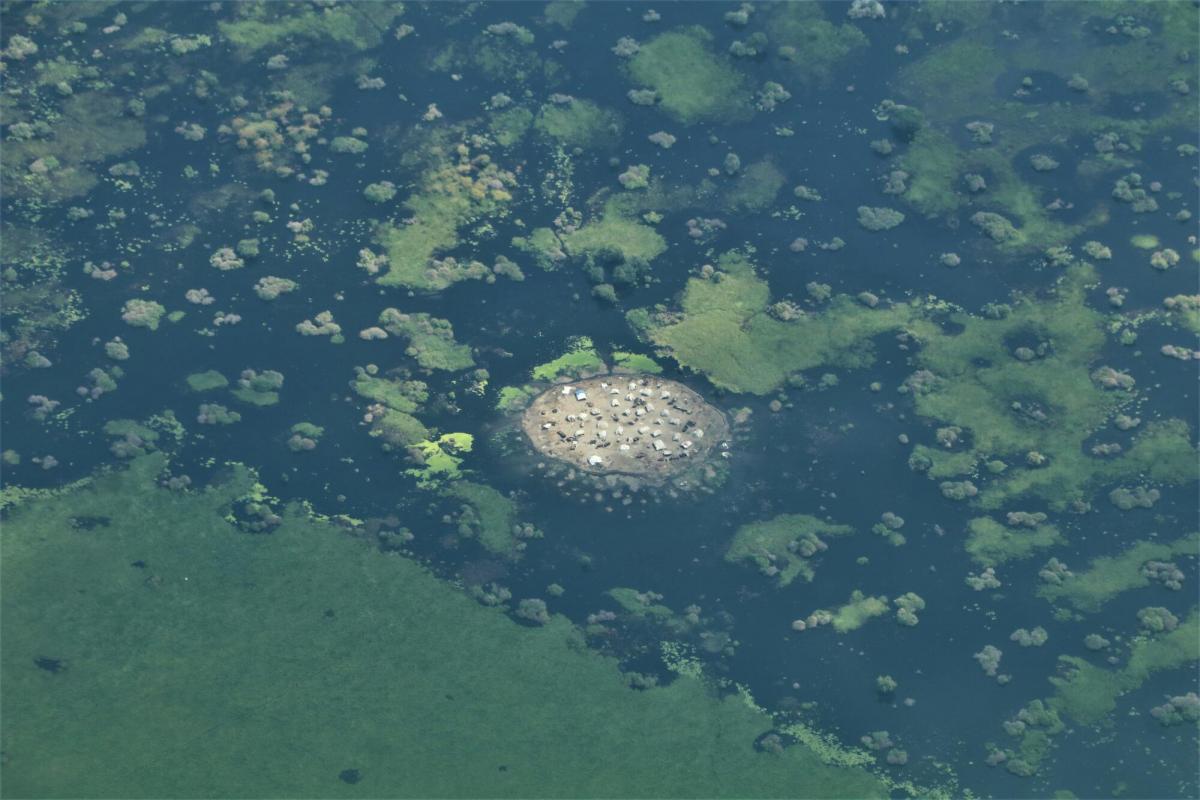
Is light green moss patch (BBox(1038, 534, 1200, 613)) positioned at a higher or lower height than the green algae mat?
higher

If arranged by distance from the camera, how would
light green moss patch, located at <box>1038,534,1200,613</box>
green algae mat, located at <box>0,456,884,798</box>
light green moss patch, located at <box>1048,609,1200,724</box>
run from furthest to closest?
light green moss patch, located at <box>1038,534,1200,613</box> → light green moss patch, located at <box>1048,609,1200,724</box> → green algae mat, located at <box>0,456,884,798</box>

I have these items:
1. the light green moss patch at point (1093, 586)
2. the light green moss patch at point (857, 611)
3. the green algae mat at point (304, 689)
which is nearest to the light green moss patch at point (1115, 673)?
the light green moss patch at point (1093, 586)

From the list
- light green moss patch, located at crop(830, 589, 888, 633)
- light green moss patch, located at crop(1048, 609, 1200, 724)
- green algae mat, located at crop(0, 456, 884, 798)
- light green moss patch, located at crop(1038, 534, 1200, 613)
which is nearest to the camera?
green algae mat, located at crop(0, 456, 884, 798)

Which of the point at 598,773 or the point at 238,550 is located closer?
the point at 598,773

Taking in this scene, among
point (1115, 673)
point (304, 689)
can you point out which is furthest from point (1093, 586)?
point (304, 689)

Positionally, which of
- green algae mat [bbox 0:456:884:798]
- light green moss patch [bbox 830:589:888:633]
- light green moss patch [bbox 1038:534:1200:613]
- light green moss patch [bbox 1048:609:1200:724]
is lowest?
green algae mat [bbox 0:456:884:798]

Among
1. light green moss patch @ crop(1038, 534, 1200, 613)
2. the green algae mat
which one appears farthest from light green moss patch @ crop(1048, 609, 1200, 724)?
the green algae mat

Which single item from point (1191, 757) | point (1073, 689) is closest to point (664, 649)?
point (1073, 689)

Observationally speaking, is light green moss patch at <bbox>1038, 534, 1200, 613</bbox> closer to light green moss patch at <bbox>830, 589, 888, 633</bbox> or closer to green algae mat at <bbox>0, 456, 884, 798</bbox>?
light green moss patch at <bbox>830, 589, 888, 633</bbox>

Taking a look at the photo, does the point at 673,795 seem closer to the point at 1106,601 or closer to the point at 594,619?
the point at 594,619

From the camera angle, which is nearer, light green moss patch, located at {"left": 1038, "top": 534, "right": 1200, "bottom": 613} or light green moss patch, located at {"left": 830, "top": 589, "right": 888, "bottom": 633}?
light green moss patch, located at {"left": 830, "top": 589, "right": 888, "bottom": 633}

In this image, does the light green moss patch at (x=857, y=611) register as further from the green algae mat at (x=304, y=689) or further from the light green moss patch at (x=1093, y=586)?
the light green moss patch at (x=1093, y=586)
